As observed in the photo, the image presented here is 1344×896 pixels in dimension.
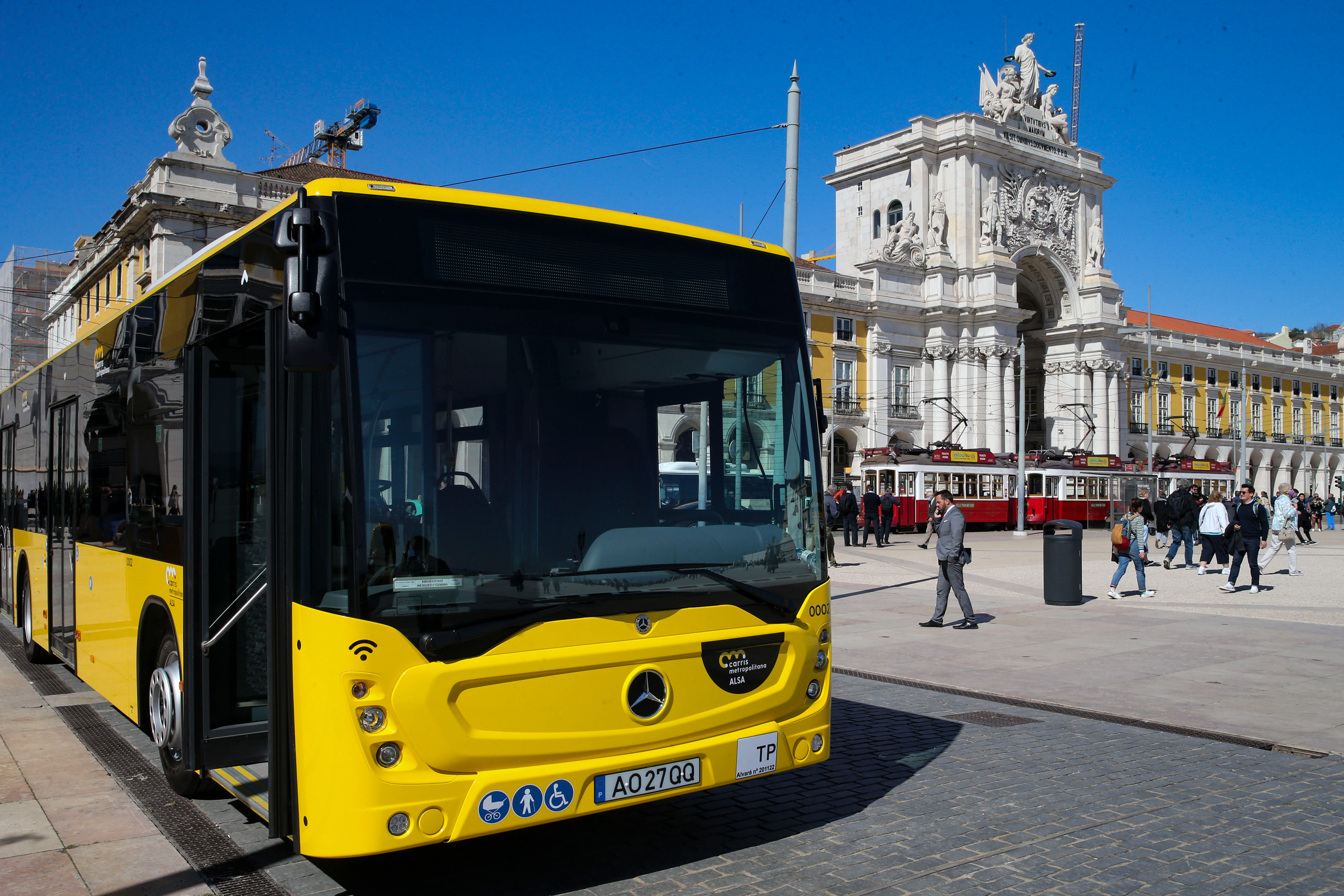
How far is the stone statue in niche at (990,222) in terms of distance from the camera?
193 feet

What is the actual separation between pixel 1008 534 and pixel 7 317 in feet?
Answer: 135

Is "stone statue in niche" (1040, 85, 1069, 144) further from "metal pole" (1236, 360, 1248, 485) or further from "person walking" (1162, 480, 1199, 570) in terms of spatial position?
"person walking" (1162, 480, 1199, 570)

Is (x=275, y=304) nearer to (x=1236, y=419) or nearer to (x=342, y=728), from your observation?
(x=342, y=728)

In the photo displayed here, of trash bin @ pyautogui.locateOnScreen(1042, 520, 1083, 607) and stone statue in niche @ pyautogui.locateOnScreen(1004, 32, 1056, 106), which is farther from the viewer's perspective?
stone statue in niche @ pyautogui.locateOnScreen(1004, 32, 1056, 106)

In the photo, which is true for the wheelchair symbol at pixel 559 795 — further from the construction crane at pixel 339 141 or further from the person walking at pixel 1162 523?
the construction crane at pixel 339 141

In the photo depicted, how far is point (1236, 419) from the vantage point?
77.4m

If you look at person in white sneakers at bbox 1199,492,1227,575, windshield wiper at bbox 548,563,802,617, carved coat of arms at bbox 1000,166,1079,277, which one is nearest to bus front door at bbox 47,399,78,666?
windshield wiper at bbox 548,563,802,617

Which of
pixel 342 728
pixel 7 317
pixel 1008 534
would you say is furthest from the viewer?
pixel 7 317

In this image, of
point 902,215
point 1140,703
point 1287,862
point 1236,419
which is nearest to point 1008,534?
point 902,215

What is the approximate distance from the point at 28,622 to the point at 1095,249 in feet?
213

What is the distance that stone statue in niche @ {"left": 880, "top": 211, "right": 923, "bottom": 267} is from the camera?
2298 inches

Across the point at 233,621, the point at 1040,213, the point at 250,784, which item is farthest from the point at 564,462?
the point at 1040,213

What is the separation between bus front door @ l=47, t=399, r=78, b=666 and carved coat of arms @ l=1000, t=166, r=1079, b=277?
5765cm

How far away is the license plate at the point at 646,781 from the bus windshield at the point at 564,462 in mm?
A: 664
